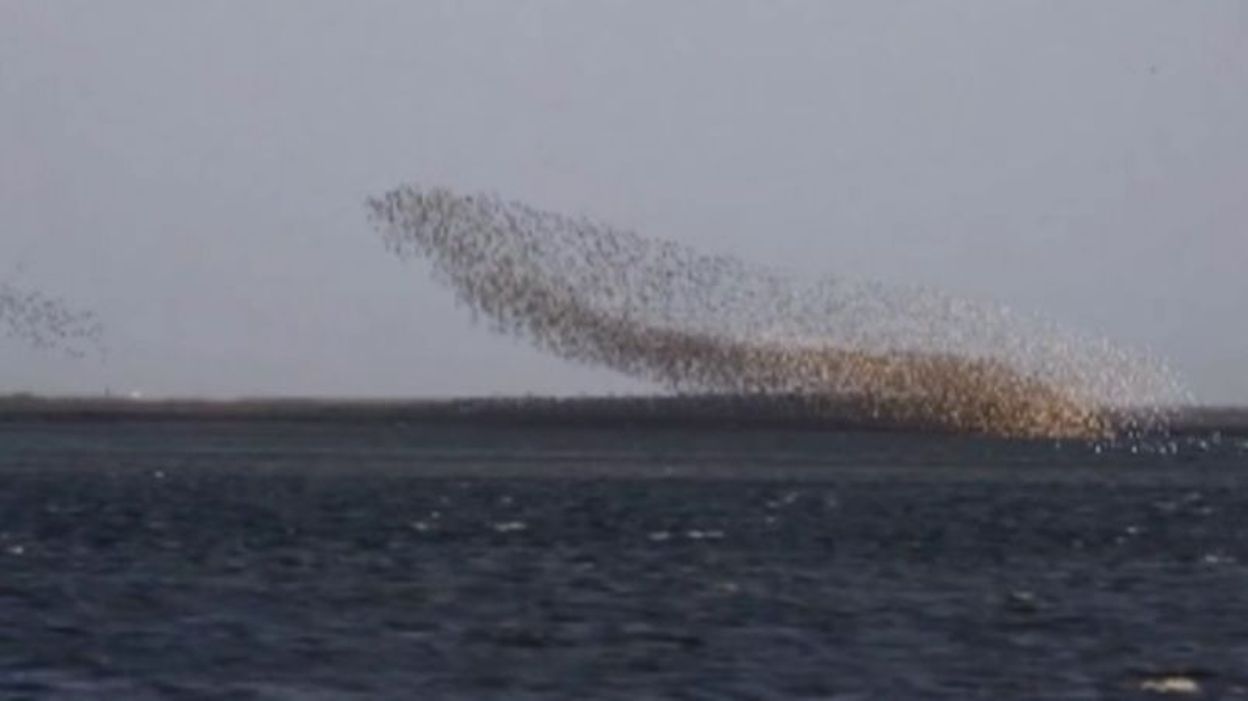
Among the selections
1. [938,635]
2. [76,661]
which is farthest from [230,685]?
[938,635]

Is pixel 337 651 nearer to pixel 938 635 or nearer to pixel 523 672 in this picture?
pixel 523 672

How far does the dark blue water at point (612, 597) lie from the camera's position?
41.9m

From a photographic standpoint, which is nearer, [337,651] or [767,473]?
[337,651]

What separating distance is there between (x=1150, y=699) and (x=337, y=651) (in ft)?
32.0

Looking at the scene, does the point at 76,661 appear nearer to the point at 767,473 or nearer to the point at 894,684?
the point at 894,684

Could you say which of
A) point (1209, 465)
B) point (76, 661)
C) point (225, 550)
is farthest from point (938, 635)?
point (1209, 465)

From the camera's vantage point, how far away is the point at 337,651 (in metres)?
44.9

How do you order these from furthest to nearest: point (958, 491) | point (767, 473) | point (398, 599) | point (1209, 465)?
point (1209, 465) → point (767, 473) → point (958, 491) → point (398, 599)

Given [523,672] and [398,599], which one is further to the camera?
[398,599]

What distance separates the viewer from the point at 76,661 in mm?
42844

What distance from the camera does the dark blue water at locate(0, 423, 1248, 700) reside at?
4188cm

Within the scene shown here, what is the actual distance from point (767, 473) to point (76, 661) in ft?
386

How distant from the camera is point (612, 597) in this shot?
184 ft

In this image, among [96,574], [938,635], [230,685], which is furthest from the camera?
[96,574]
